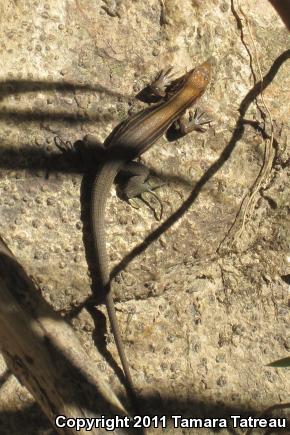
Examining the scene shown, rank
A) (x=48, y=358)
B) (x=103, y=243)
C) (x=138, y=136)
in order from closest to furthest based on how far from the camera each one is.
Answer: (x=48, y=358), (x=103, y=243), (x=138, y=136)

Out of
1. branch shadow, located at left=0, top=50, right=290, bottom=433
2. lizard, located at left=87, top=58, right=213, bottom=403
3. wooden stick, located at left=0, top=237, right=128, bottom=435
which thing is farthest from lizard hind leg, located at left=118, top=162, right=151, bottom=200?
wooden stick, located at left=0, top=237, right=128, bottom=435

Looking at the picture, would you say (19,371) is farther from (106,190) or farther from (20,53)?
(20,53)

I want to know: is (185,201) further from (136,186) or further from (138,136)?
(138,136)

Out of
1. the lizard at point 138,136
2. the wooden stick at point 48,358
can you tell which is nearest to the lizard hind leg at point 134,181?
the lizard at point 138,136

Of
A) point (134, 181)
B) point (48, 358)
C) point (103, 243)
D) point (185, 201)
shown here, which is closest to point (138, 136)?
point (134, 181)

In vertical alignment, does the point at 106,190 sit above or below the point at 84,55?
below

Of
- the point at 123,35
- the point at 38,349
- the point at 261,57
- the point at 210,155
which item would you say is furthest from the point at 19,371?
the point at 261,57

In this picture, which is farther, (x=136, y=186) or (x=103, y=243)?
(x=136, y=186)

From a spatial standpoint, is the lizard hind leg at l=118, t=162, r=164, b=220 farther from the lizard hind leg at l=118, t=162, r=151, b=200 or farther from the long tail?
the long tail
